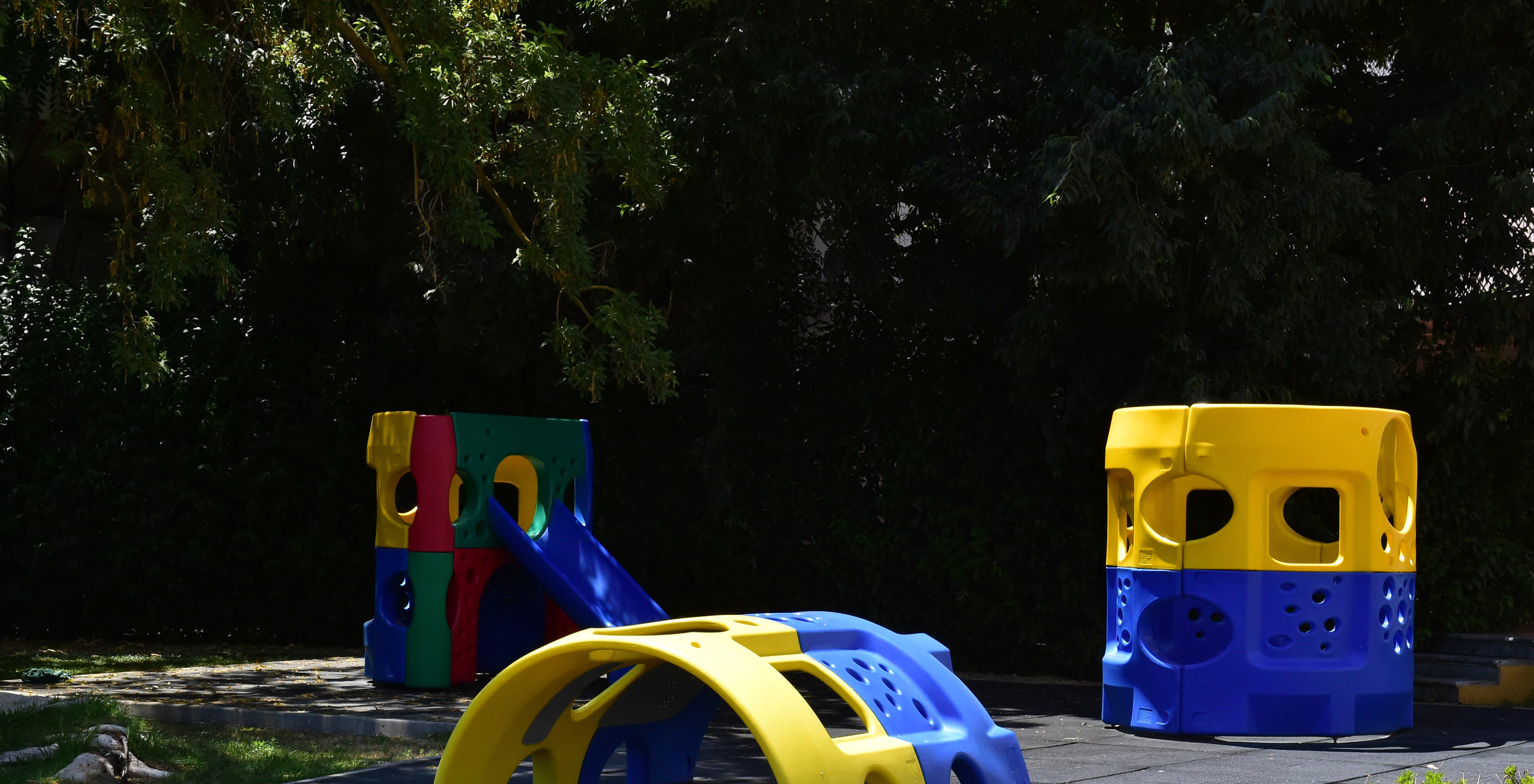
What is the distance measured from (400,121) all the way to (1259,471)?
5.54 m

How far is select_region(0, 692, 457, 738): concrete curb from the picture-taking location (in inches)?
324

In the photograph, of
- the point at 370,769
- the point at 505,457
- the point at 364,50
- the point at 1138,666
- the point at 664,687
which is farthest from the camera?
the point at 505,457

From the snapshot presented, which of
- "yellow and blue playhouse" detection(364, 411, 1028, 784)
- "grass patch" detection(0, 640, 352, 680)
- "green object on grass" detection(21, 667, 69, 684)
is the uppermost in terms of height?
"yellow and blue playhouse" detection(364, 411, 1028, 784)

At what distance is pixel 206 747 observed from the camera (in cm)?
773

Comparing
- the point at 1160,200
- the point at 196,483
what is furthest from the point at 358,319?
the point at 1160,200

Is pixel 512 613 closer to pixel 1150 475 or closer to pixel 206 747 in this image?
pixel 206 747

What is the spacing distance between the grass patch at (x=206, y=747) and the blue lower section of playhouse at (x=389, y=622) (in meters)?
1.79

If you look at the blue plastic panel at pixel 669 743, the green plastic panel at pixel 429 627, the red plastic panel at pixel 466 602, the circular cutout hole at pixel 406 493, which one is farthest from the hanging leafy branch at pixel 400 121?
the circular cutout hole at pixel 406 493

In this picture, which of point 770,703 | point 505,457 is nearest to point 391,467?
point 505,457

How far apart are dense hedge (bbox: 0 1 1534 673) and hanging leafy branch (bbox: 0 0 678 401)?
4.28ft

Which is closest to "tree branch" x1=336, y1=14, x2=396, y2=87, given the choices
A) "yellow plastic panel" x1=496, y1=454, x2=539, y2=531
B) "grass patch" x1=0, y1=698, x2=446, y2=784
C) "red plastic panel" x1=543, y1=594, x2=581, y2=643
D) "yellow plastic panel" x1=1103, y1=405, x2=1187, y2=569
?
"yellow plastic panel" x1=496, y1=454, x2=539, y2=531

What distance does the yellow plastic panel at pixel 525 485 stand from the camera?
11148 millimetres

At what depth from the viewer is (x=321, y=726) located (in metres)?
8.42

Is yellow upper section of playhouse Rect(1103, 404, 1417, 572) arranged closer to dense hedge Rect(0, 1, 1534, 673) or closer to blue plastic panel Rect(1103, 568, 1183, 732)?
blue plastic panel Rect(1103, 568, 1183, 732)
